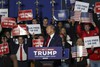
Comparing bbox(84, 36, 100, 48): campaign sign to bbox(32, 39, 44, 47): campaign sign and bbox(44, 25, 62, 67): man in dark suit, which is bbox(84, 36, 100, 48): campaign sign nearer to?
bbox(32, 39, 44, 47): campaign sign

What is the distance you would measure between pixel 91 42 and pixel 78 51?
0.78m

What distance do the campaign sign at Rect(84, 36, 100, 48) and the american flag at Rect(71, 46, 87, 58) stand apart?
56 centimetres

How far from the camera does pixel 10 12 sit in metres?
14.4

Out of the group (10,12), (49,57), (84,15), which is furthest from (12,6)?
(49,57)

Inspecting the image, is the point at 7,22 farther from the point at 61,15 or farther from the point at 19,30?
the point at 61,15

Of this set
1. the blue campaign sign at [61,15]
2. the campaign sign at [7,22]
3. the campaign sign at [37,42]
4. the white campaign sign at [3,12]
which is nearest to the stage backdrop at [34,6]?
the white campaign sign at [3,12]

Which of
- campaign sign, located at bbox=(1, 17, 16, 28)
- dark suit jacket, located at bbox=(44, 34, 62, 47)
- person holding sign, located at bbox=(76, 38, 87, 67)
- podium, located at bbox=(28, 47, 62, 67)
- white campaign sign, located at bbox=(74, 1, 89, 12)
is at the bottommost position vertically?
person holding sign, located at bbox=(76, 38, 87, 67)

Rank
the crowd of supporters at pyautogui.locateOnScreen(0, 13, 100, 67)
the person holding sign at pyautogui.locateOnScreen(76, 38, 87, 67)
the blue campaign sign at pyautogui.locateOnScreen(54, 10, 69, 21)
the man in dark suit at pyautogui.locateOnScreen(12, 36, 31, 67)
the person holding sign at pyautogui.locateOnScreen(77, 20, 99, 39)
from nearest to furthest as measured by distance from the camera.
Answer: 1. the crowd of supporters at pyautogui.locateOnScreen(0, 13, 100, 67)
2. the person holding sign at pyautogui.locateOnScreen(76, 38, 87, 67)
3. the man in dark suit at pyautogui.locateOnScreen(12, 36, 31, 67)
4. the person holding sign at pyautogui.locateOnScreen(77, 20, 99, 39)
5. the blue campaign sign at pyautogui.locateOnScreen(54, 10, 69, 21)

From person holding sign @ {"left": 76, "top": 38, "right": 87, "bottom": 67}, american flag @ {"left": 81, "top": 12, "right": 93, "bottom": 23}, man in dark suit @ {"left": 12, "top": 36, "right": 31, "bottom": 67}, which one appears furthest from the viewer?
american flag @ {"left": 81, "top": 12, "right": 93, "bottom": 23}

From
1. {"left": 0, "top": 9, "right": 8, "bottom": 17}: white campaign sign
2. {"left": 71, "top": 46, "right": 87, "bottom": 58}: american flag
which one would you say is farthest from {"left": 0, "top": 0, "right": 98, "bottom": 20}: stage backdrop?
{"left": 71, "top": 46, "right": 87, "bottom": 58}: american flag

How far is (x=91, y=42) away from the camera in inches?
417

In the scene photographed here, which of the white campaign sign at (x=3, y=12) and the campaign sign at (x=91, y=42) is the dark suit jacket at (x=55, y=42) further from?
the white campaign sign at (x=3, y=12)

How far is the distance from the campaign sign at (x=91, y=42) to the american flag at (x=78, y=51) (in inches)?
22.2

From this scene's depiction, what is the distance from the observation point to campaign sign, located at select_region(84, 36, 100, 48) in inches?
416
